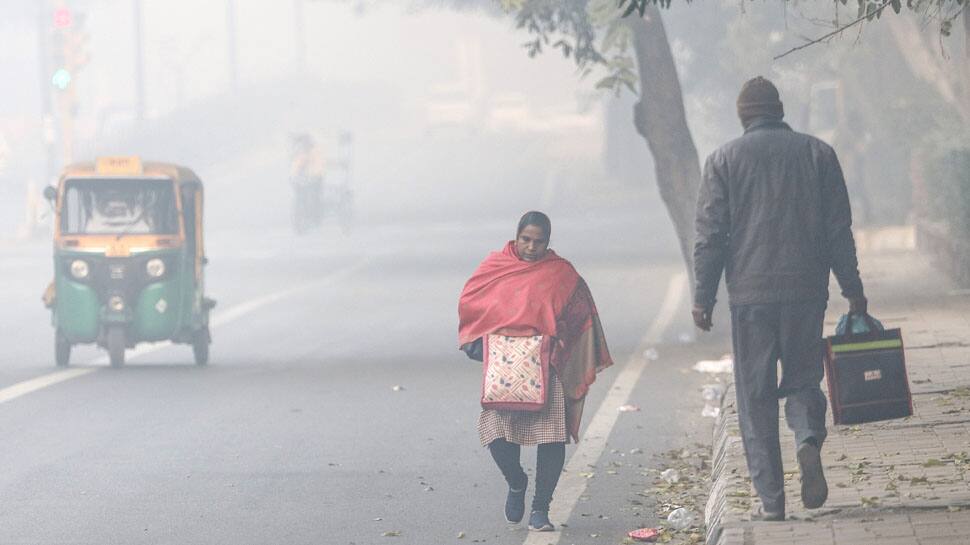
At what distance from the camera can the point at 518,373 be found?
8.83 metres

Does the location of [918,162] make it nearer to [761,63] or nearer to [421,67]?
[761,63]

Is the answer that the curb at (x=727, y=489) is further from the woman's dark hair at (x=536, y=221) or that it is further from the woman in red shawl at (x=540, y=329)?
the woman's dark hair at (x=536, y=221)

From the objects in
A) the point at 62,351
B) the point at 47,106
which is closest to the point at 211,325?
the point at 62,351

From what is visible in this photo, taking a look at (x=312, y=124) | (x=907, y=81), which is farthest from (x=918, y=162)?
(x=312, y=124)

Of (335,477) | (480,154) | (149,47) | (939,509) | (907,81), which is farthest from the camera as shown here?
(149,47)

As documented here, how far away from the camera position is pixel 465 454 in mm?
11695

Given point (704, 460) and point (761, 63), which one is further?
point (761, 63)

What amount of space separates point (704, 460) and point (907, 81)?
23.7 meters

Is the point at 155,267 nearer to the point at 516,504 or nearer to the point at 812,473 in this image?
the point at 516,504

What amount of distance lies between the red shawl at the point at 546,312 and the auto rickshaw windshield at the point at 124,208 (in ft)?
27.7

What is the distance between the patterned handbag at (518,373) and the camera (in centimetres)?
881

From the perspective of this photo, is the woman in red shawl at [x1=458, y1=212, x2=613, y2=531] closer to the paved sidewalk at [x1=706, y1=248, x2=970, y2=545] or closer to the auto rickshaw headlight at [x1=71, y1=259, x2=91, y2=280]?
the paved sidewalk at [x1=706, y1=248, x2=970, y2=545]

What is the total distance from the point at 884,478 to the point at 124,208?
967 centimetres

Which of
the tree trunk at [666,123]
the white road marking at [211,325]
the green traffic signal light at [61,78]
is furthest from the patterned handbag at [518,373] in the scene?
the green traffic signal light at [61,78]
